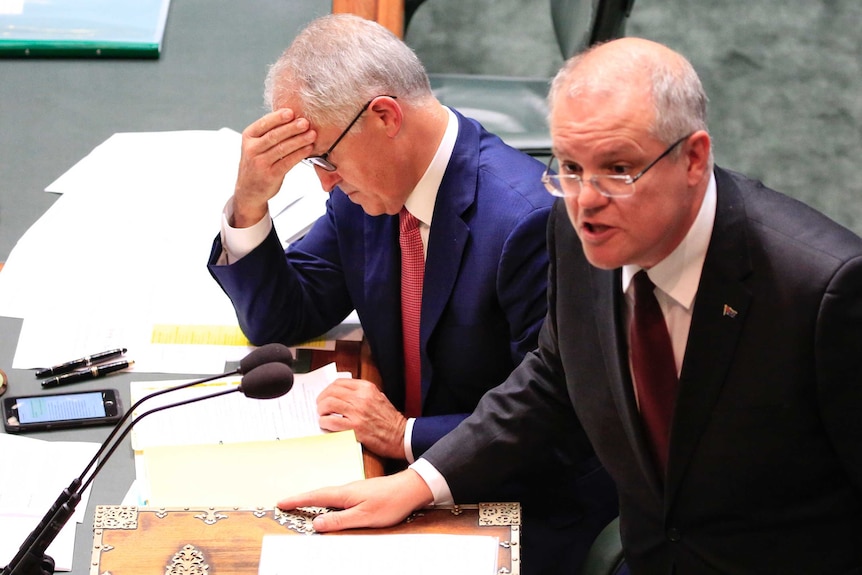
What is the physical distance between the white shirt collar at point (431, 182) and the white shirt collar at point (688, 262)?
613 millimetres

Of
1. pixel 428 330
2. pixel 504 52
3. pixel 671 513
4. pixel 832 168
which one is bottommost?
pixel 671 513

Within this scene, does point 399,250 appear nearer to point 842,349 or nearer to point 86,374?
point 86,374

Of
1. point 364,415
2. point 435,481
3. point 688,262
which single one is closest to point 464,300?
point 364,415

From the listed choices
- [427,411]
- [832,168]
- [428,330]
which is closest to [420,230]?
[428,330]

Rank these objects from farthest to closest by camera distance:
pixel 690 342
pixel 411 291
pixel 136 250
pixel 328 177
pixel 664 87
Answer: pixel 136 250 → pixel 411 291 → pixel 328 177 → pixel 690 342 → pixel 664 87

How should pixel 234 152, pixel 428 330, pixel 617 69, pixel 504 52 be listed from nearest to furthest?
pixel 617 69, pixel 428 330, pixel 234 152, pixel 504 52

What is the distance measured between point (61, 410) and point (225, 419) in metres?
0.32

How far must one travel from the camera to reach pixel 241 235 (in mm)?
2244

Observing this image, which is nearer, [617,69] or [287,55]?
[617,69]

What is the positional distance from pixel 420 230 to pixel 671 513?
762mm

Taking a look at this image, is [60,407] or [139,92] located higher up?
[139,92]

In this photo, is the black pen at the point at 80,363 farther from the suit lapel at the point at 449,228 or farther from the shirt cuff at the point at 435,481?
the shirt cuff at the point at 435,481

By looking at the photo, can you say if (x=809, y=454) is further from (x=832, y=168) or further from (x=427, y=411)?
(x=832, y=168)

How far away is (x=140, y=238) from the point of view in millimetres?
2629
